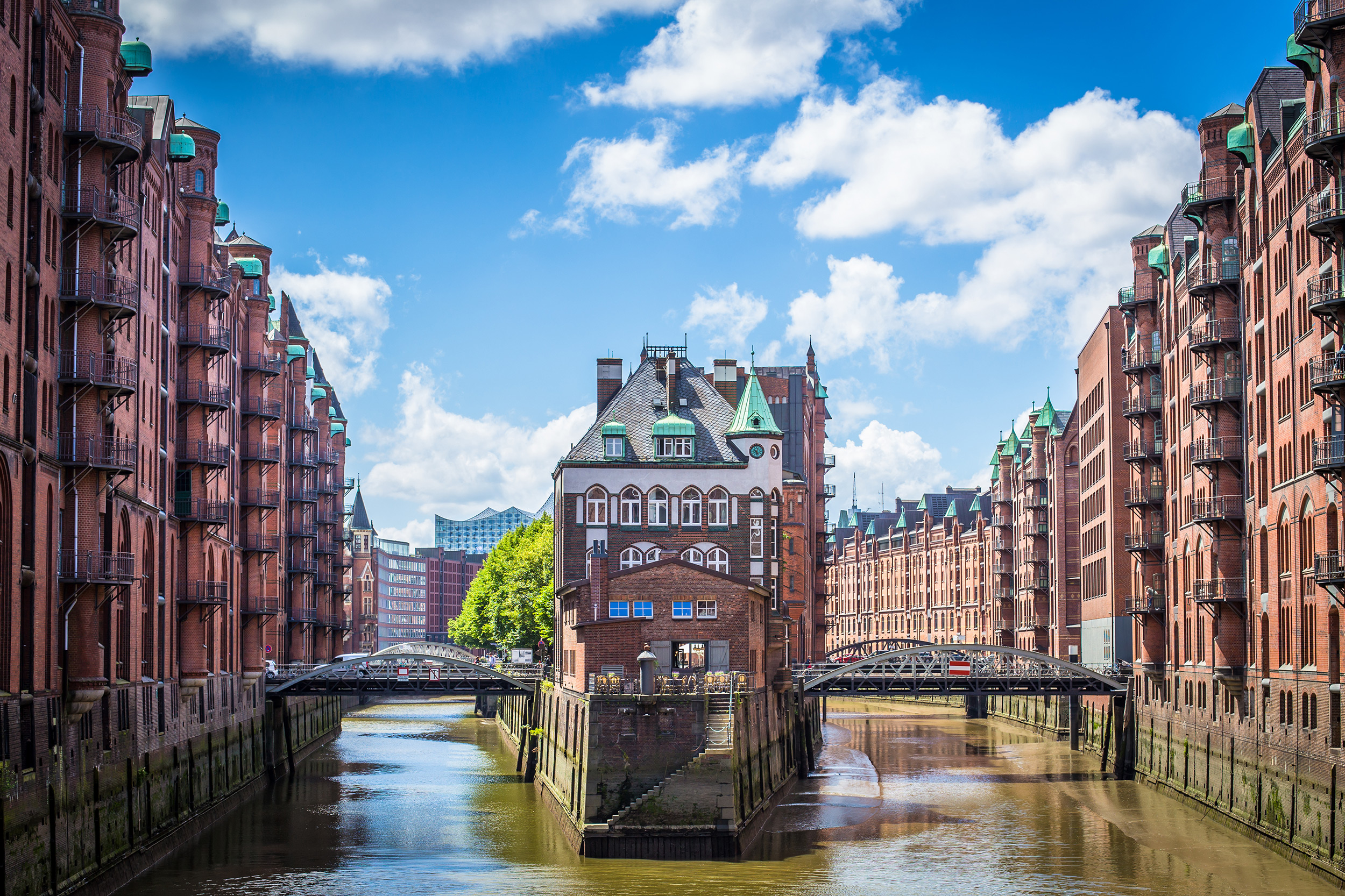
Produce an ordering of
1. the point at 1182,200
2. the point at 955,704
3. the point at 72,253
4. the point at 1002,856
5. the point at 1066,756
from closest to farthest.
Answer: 1. the point at 72,253
2. the point at 1002,856
3. the point at 1182,200
4. the point at 1066,756
5. the point at 955,704

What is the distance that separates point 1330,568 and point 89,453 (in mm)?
35330

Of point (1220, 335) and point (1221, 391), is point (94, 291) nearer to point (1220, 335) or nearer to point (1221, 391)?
point (1221, 391)

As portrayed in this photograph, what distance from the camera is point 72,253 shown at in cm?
4462

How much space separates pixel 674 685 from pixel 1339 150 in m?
26.3

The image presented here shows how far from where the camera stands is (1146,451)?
76375 mm

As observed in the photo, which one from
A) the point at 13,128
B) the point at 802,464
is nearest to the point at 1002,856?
the point at 13,128

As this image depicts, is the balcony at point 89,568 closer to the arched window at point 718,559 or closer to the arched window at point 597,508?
the arched window at point 597,508

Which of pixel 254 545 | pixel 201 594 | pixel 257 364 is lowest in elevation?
pixel 201 594

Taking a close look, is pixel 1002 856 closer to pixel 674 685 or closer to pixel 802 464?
pixel 674 685

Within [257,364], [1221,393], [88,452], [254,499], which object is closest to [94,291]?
[88,452]

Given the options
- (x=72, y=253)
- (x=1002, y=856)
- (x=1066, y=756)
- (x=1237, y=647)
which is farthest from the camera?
(x=1066, y=756)

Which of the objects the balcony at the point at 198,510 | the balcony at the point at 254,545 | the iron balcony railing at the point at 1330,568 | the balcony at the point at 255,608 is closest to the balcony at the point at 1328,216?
the iron balcony railing at the point at 1330,568

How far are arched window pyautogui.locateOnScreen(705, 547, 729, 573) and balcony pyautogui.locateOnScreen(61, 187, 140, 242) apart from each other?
39.6m

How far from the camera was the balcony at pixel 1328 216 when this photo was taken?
147ft
